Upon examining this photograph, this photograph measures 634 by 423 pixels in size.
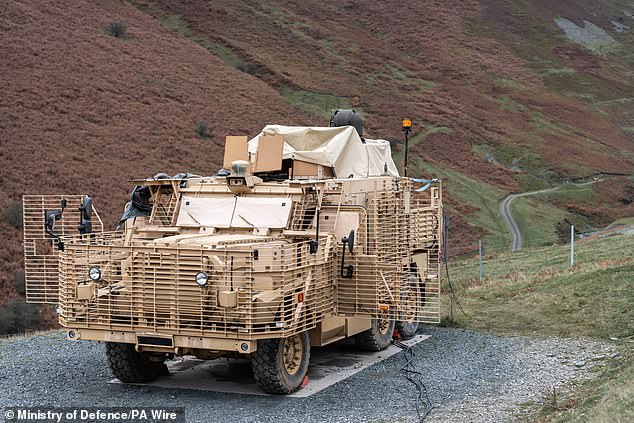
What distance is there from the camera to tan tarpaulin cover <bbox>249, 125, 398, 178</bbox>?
14625 millimetres

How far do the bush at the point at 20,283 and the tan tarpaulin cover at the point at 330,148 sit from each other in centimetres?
1286

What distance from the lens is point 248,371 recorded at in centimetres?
1312

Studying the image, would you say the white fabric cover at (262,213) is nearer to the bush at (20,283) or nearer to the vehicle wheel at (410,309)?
the vehicle wheel at (410,309)

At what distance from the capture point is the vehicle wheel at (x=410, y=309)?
1299 centimetres

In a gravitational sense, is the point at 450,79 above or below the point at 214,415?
above

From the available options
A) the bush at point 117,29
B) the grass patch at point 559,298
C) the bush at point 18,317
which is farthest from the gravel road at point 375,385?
the bush at point 117,29

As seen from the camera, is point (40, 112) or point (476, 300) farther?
point (40, 112)

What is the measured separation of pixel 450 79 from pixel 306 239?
58.1 m

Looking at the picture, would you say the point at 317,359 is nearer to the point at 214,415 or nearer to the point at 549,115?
the point at 214,415

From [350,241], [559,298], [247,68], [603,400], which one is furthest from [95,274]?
[247,68]

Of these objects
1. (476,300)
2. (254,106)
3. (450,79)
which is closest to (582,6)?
(450,79)

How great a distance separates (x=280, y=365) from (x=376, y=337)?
3644 mm

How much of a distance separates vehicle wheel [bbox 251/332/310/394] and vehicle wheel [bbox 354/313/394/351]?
9.01 feet

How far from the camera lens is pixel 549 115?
214ft
